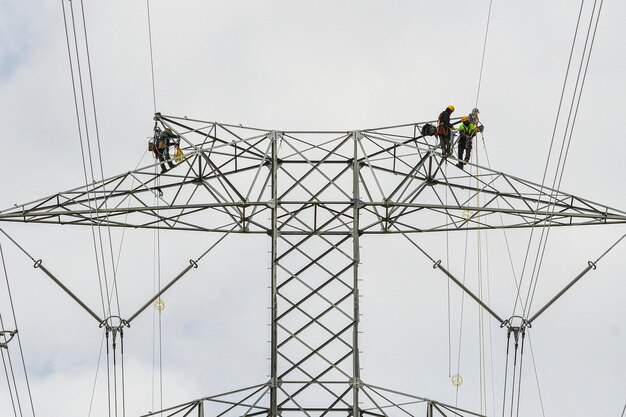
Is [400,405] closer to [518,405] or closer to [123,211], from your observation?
[518,405]

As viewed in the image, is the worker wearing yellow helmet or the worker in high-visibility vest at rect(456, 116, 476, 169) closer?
the worker wearing yellow helmet

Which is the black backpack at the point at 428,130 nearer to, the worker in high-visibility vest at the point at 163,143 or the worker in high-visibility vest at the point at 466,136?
the worker in high-visibility vest at the point at 466,136

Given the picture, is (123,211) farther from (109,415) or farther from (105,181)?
(109,415)

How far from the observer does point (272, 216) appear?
4150 cm

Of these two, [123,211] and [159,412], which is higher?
[123,211]

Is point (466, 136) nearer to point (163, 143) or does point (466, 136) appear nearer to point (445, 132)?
point (445, 132)

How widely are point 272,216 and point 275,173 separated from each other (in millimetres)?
1053

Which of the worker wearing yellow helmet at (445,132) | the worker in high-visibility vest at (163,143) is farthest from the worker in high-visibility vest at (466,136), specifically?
the worker in high-visibility vest at (163,143)

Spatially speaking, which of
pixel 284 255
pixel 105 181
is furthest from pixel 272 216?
pixel 105 181

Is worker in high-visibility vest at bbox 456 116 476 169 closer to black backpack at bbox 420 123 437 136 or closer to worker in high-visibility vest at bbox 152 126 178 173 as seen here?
black backpack at bbox 420 123 437 136

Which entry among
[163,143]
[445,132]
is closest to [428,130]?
[445,132]

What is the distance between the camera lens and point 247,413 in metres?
41.0

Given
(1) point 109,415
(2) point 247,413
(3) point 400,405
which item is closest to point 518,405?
(3) point 400,405

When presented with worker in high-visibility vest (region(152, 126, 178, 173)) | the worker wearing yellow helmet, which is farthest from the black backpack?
worker in high-visibility vest (region(152, 126, 178, 173))
